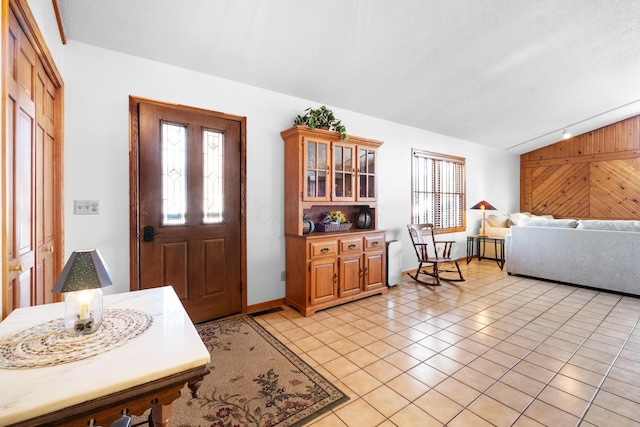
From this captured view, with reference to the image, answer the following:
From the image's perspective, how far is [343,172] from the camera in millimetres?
3768

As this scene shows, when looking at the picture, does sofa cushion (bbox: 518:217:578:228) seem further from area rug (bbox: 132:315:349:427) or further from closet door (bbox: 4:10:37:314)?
closet door (bbox: 4:10:37:314)

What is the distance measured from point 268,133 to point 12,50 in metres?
2.26

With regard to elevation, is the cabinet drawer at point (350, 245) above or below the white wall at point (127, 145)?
below

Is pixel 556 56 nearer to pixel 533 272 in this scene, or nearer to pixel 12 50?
pixel 533 272

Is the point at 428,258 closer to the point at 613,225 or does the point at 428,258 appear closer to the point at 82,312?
the point at 613,225

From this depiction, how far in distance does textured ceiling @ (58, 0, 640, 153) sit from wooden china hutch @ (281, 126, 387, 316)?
2.39 ft

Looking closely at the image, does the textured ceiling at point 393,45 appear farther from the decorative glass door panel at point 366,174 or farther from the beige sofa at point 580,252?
the beige sofa at point 580,252

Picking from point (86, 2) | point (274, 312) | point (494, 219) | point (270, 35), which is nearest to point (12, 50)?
point (86, 2)

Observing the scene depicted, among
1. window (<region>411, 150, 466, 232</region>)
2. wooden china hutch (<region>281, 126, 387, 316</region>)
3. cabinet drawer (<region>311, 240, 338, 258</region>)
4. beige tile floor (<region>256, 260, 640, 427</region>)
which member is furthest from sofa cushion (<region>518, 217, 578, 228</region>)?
cabinet drawer (<region>311, 240, 338, 258</region>)

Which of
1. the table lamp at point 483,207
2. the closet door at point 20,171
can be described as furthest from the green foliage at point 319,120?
the table lamp at point 483,207

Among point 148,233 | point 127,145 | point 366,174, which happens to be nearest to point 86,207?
point 148,233

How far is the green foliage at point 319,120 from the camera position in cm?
343

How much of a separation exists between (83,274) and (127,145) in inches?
79.8

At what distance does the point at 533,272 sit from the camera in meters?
4.80
